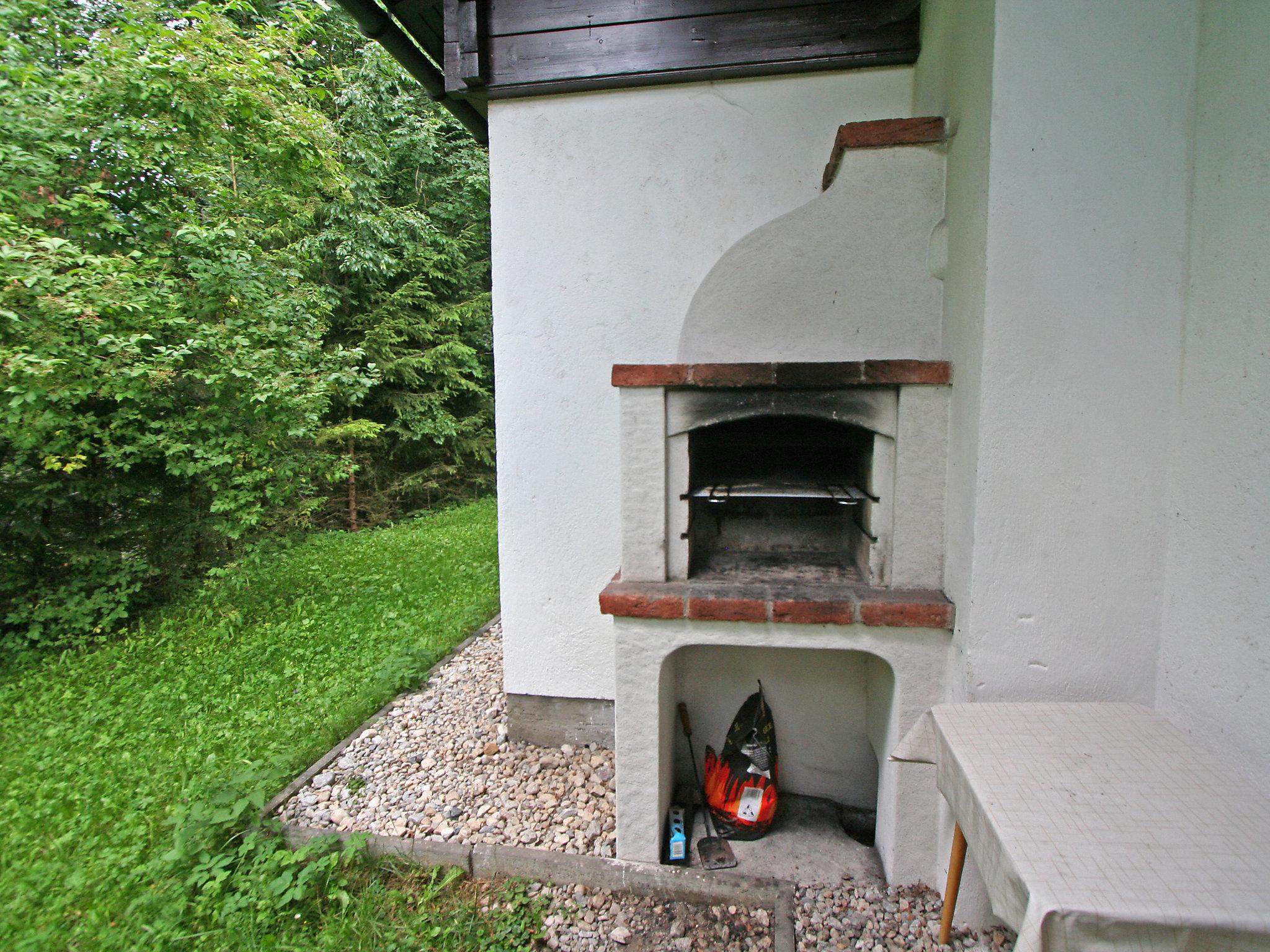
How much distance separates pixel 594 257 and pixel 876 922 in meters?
2.76

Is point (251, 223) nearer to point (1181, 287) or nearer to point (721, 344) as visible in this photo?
point (721, 344)

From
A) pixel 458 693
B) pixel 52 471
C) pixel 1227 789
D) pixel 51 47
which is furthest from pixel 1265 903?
pixel 51 47

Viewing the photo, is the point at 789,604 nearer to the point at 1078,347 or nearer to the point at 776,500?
the point at 776,500

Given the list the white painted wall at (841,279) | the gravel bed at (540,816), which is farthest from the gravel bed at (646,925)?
the white painted wall at (841,279)

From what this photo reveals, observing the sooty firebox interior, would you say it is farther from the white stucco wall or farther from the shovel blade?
the shovel blade

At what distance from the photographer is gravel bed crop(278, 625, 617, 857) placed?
243 centimetres

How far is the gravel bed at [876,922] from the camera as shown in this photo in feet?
6.10

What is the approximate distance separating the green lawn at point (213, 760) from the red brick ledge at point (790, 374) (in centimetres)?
190

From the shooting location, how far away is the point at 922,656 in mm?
1997

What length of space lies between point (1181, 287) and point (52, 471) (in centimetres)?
621

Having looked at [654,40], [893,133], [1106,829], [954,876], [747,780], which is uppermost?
[654,40]

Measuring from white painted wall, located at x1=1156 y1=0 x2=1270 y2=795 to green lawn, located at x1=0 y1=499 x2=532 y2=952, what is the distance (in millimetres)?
2127

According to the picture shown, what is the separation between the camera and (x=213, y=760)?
2.78 m

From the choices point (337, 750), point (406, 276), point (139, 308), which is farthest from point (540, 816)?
point (406, 276)
